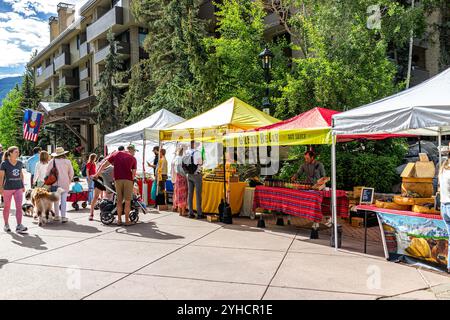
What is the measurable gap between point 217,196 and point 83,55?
37598 mm

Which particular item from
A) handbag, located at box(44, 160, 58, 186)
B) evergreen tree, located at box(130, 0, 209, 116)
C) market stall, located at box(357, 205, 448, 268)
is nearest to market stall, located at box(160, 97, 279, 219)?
handbag, located at box(44, 160, 58, 186)

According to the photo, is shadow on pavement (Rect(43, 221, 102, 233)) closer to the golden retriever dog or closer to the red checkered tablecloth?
the golden retriever dog

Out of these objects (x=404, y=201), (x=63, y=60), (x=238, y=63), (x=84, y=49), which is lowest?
(x=404, y=201)

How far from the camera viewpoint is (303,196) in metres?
8.43

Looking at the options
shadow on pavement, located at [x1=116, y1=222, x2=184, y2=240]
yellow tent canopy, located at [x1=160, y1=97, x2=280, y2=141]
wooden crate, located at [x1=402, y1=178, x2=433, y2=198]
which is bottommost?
shadow on pavement, located at [x1=116, y1=222, x2=184, y2=240]

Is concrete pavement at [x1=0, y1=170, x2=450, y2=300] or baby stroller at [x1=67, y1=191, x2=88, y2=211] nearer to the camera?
concrete pavement at [x1=0, y1=170, x2=450, y2=300]

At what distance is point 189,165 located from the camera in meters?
10.7

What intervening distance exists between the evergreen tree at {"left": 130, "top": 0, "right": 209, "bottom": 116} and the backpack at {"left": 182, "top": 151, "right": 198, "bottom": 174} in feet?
22.6

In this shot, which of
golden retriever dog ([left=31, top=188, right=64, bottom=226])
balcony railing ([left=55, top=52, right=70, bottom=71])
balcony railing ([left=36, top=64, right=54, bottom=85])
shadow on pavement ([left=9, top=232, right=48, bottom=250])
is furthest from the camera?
balcony railing ([left=36, top=64, right=54, bottom=85])

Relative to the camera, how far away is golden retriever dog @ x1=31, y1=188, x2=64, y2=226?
32.0 ft

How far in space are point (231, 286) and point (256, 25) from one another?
14417 millimetres

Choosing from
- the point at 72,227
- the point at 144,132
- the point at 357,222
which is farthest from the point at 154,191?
the point at 357,222

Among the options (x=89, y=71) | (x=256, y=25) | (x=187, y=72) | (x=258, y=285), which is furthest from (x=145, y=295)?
(x=89, y=71)

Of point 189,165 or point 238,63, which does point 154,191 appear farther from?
point 238,63
